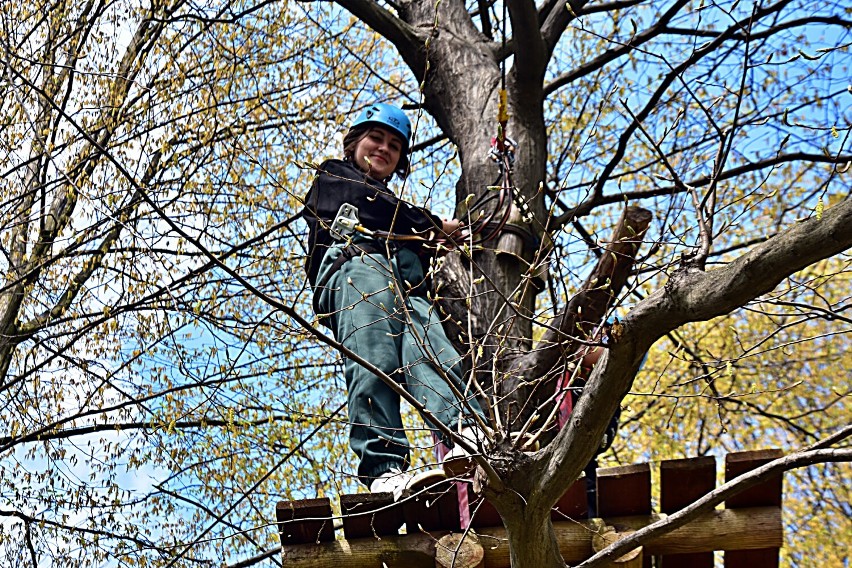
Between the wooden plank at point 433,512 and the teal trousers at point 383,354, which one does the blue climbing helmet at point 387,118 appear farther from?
the wooden plank at point 433,512

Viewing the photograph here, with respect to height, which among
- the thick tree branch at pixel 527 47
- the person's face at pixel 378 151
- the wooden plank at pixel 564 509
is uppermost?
the thick tree branch at pixel 527 47

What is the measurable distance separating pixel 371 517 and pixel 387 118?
2589 mm

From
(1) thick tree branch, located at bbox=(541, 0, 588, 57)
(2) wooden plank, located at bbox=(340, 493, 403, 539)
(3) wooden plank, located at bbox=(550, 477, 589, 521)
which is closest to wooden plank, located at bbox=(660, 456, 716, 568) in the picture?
(3) wooden plank, located at bbox=(550, 477, 589, 521)

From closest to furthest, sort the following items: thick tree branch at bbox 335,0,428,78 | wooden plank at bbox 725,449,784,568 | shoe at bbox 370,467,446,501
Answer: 1. wooden plank at bbox 725,449,784,568
2. shoe at bbox 370,467,446,501
3. thick tree branch at bbox 335,0,428,78

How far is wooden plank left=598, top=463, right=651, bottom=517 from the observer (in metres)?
3.76

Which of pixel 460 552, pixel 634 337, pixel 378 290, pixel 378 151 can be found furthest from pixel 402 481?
pixel 378 151

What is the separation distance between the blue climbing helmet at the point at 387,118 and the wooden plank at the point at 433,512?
2427 mm

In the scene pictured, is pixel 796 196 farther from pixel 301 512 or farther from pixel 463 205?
pixel 301 512

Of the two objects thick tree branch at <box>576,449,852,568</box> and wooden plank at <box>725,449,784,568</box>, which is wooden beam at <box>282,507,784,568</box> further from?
thick tree branch at <box>576,449,852,568</box>

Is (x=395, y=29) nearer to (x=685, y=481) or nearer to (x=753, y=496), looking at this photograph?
(x=685, y=481)

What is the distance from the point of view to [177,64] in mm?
7855

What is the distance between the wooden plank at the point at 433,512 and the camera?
3836 millimetres

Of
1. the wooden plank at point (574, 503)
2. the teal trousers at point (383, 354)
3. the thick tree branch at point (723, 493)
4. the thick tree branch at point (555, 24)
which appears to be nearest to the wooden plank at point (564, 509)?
the wooden plank at point (574, 503)

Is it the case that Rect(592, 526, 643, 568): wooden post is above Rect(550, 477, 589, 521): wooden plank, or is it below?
below
